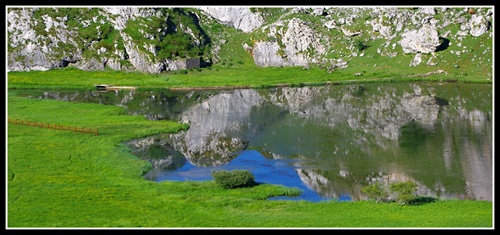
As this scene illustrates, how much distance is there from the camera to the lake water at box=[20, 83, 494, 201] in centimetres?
5766

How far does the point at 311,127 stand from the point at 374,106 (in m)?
22.1

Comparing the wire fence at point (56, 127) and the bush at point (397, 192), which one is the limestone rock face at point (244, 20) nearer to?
the wire fence at point (56, 127)

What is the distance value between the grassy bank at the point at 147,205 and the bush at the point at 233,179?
0.63 meters

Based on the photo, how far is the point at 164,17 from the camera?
174 metres

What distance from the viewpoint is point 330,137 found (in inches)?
3019

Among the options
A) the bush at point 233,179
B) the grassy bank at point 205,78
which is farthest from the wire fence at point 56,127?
the grassy bank at point 205,78

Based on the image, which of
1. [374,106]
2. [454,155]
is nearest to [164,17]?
[374,106]

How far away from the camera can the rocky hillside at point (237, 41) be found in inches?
5994

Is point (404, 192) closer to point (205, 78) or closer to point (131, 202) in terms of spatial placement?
point (131, 202)

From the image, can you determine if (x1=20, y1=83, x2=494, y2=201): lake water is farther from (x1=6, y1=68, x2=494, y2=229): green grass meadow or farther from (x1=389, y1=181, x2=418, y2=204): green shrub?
(x1=389, y1=181, x2=418, y2=204): green shrub

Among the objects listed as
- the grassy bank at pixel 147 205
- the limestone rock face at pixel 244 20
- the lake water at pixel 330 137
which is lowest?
the grassy bank at pixel 147 205

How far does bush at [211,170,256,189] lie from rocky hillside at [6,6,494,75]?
101536 mm

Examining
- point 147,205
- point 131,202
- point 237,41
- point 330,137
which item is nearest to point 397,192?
point 147,205

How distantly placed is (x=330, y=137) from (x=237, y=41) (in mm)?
110783
